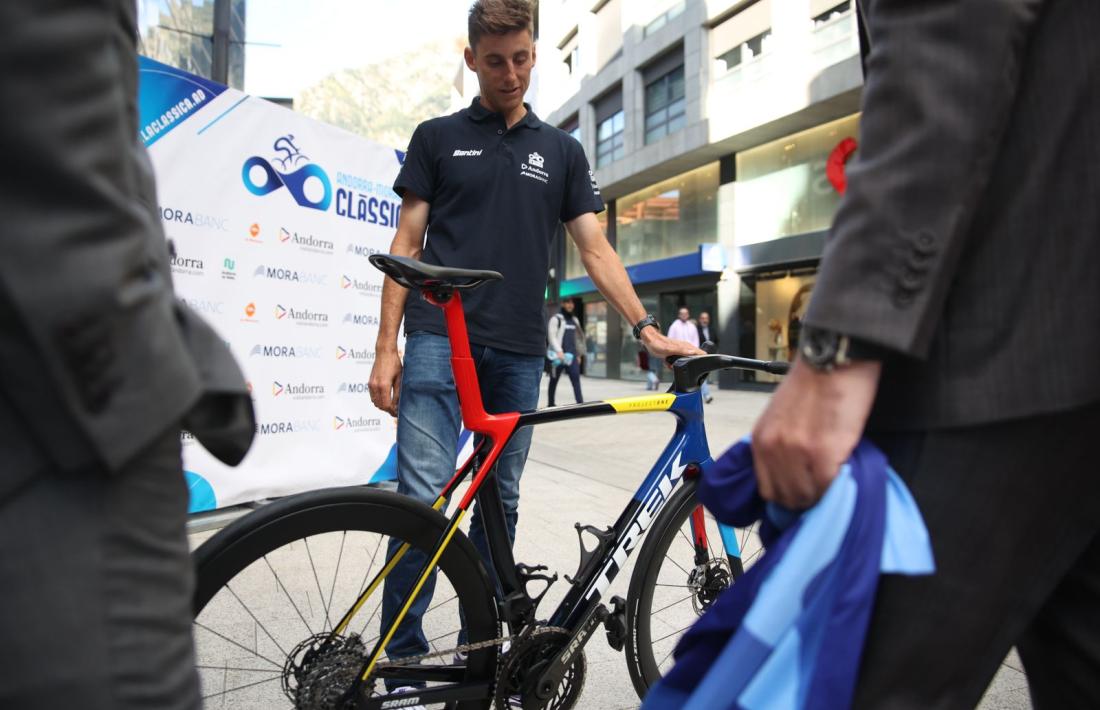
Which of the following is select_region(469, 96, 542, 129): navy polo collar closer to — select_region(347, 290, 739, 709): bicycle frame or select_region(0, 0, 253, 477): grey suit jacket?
select_region(347, 290, 739, 709): bicycle frame

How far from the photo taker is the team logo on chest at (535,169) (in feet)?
7.47

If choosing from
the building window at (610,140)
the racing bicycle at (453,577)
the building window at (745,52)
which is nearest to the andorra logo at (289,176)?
the racing bicycle at (453,577)

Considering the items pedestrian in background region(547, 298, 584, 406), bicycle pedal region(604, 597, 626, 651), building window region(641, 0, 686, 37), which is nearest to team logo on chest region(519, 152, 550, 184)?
bicycle pedal region(604, 597, 626, 651)

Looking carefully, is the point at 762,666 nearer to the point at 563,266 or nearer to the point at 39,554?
the point at 39,554

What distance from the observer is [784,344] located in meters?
16.1

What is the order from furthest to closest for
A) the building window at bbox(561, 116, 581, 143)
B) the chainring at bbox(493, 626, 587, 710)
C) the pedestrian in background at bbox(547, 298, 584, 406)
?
1. the building window at bbox(561, 116, 581, 143)
2. the pedestrian in background at bbox(547, 298, 584, 406)
3. the chainring at bbox(493, 626, 587, 710)

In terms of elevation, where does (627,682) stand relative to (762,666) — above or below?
below

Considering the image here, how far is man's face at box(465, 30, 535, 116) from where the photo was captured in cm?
218

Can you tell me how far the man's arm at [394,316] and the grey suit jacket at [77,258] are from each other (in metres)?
1.45

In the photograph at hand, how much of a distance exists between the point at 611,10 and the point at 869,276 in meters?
24.3

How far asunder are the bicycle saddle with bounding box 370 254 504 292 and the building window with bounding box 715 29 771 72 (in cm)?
1662

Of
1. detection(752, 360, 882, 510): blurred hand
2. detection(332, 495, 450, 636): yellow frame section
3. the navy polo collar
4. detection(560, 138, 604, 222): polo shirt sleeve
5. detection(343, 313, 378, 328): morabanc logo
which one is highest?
the navy polo collar

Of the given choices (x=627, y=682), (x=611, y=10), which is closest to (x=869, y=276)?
(x=627, y=682)

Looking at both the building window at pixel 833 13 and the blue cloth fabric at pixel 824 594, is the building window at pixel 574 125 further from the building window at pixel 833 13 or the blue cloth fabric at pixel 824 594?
the blue cloth fabric at pixel 824 594
